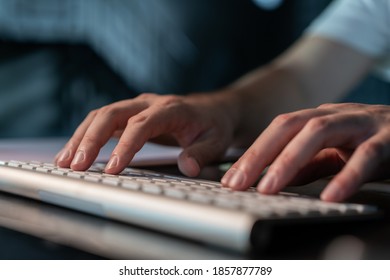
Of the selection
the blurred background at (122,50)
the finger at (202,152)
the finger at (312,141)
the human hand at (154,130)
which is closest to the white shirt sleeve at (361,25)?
the blurred background at (122,50)

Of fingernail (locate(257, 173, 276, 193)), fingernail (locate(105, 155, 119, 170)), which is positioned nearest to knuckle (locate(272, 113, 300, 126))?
fingernail (locate(257, 173, 276, 193))

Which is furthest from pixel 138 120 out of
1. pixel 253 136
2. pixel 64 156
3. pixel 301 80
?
pixel 301 80

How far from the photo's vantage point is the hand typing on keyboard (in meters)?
0.61

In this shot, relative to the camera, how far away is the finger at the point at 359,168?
56 cm

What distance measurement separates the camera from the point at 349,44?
1.68m

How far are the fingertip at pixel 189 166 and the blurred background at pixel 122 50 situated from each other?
1.02m

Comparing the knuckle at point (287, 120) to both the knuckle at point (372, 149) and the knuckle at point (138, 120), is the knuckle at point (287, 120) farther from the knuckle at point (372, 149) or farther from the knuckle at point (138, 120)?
the knuckle at point (138, 120)

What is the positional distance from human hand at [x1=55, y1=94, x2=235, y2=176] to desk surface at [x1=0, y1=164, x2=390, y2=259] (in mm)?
179

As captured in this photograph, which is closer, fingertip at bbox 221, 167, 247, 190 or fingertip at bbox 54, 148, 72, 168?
fingertip at bbox 221, 167, 247, 190

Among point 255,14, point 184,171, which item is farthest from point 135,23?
point 184,171

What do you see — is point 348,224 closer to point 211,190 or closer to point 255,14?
point 211,190

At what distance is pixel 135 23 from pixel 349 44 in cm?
67

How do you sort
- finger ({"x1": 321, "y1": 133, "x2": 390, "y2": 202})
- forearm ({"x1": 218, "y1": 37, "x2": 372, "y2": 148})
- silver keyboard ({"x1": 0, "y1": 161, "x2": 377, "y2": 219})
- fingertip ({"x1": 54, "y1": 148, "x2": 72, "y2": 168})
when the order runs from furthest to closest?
forearm ({"x1": 218, "y1": 37, "x2": 372, "y2": 148}) → fingertip ({"x1": 54, "y1": 148, "x2": 72, "y2": 168}) → finger ({"x1": 321, "y1": 133, "x2": 390, "y2": 202}) → silver keyboard ({"x1": 0, "y1": 161, "x2": 377, "y2": 219})

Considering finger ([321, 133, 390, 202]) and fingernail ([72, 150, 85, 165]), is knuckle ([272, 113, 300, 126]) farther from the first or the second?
fingernail ([72, 150, 85, 165])
